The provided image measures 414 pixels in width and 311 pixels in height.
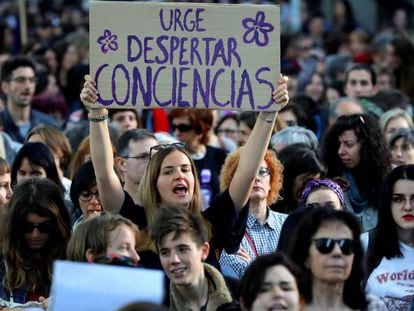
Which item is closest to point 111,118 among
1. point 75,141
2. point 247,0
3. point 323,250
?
point 75,141

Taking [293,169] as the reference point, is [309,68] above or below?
above

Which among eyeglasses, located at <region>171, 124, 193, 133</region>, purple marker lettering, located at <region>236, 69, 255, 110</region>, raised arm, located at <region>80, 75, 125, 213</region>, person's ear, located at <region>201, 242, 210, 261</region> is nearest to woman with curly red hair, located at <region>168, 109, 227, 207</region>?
eyeglasses, located at <region>171, 124, 193, 133</region>

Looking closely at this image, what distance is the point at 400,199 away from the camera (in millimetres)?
8406

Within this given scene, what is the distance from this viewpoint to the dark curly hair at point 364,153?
1005 centimetres

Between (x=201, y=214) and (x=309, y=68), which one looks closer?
(x=201, y=214)

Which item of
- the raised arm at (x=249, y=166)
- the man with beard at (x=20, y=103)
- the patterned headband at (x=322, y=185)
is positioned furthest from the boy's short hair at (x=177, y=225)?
the man with beard at (x=20, y=103)

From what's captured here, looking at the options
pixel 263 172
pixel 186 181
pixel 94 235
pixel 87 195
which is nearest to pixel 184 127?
pixel 87 195

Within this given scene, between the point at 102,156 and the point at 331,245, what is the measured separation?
4.78ft

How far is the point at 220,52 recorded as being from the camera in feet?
27.2

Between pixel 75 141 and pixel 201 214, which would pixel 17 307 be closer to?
pixel 201 214

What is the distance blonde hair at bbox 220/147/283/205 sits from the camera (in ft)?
29.0

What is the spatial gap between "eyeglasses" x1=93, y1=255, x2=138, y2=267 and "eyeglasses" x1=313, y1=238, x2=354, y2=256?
824 millimetres

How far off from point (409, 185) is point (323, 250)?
1419mm

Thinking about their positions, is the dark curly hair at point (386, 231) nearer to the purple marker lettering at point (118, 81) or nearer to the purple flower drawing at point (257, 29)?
the purple flower drawing at point (257, 29)
